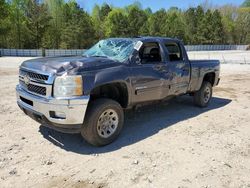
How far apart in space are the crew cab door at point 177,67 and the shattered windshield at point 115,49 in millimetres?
1033

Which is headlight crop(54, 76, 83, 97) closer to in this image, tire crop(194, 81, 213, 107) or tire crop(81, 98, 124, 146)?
tire crop(81, 98, 124, 146)

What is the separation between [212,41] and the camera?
73500mm

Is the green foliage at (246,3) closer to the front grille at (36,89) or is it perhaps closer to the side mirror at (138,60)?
the side mirror at (138,60)

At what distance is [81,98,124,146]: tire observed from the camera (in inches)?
182

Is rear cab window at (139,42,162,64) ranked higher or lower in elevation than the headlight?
higher

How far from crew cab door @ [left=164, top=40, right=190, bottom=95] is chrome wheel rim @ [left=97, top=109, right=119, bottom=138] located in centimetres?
173

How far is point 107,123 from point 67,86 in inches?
42.2

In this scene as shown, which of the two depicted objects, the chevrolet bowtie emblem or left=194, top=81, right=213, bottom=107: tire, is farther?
left=194, top=81, right=213, bottom=107: tire

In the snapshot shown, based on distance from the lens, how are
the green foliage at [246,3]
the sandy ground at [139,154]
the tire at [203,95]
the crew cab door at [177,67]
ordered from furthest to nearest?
the green foliage at [246,3] → the tire at [203,95] → the crew cab door at [177,67] → the sandy ground at [139,154]


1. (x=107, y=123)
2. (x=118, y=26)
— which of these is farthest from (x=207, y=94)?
(x=118, y=26)

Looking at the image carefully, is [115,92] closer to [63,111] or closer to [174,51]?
[63,111]

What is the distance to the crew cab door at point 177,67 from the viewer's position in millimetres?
6246

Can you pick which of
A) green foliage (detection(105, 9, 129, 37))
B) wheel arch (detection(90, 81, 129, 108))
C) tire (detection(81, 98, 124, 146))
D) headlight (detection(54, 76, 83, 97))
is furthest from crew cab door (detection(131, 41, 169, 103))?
green foliage (detection(105, 9, 129, 37))

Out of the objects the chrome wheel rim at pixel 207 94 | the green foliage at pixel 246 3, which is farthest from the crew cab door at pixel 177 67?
the green foliage at pixel 246 3
